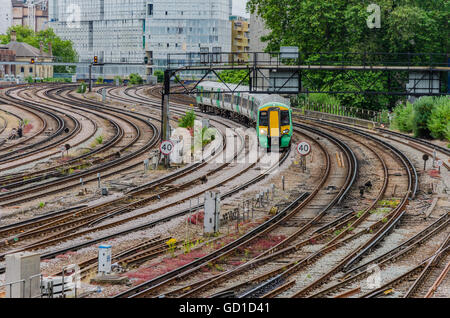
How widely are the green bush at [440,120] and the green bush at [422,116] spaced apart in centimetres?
43

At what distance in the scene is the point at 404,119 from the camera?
187 feet

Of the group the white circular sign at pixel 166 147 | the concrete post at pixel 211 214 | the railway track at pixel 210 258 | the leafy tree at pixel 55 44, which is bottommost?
the railway track at pixel 210 258

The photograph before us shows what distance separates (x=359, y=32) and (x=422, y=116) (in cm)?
1457

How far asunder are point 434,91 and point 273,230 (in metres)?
15.7

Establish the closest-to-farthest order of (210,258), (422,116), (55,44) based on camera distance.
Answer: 1. (210,258)
2. (422,116)
3. (55,44)

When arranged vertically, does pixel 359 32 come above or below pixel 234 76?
above

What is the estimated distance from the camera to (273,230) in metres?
26.4

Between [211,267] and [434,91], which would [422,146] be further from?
[211,267]

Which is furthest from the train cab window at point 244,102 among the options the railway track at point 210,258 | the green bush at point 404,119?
the railway track at point 210,258

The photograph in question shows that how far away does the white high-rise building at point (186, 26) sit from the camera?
575 ft

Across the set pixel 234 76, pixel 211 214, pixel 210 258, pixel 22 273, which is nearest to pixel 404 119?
pixel 234 76

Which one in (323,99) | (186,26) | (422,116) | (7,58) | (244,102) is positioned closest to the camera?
(422,116)

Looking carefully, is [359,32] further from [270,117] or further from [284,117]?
[270,117]

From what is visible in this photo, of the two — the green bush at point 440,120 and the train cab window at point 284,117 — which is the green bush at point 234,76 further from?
the train cab window at point 284,117
